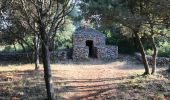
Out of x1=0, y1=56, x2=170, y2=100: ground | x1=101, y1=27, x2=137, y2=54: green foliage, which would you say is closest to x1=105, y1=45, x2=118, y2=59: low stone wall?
x1=101, y1=27, x2=137, y2=54: green foliage

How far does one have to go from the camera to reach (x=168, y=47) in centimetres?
3644

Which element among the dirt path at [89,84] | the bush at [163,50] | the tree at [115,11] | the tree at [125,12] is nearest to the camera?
the dirt path at [89,84]

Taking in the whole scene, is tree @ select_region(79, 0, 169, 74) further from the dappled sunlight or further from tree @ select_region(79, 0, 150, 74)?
the dappled sunlight

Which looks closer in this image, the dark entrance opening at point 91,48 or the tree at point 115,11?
the tree at point 115,11

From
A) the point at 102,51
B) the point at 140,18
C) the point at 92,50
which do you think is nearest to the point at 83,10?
the point at 140,18

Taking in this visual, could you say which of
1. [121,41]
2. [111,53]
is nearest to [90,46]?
[111,53]

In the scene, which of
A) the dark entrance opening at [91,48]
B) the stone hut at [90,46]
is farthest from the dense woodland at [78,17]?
the dark entrance opening at [91,48]

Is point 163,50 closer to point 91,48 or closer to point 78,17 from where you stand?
point 91,48

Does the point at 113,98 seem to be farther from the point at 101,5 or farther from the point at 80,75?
the point at 80,75

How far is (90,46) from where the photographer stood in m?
39.2

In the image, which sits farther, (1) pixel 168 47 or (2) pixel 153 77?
(1) pixel 168 47

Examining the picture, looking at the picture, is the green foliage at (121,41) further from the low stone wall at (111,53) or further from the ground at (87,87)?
the ground at (87,87)

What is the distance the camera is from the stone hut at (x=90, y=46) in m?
35.8

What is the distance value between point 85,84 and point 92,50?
1894 centimetres
